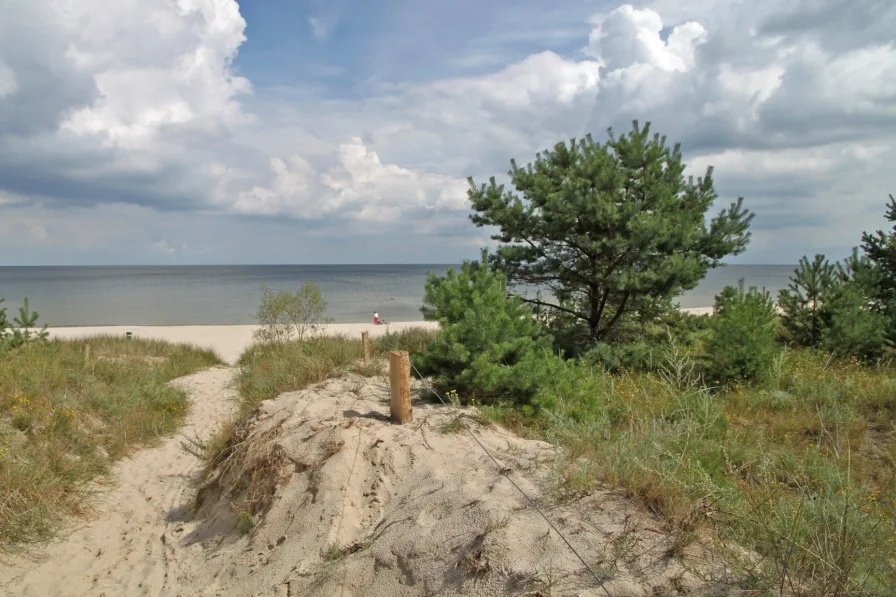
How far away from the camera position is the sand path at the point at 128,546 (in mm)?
5012

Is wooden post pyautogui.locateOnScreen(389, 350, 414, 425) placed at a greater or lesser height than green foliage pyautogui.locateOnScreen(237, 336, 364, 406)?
greater

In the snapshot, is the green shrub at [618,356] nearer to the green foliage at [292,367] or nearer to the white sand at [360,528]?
the green foliage at [292,367]

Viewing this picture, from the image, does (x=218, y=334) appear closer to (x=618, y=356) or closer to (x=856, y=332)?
(x=618, y=356)

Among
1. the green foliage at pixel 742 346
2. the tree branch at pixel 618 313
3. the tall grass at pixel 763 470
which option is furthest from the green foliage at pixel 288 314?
the green foliage at pixel 742 346

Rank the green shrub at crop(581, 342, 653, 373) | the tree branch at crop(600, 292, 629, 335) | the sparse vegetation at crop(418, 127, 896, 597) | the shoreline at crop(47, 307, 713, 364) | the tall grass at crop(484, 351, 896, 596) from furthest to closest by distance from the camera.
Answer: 1. the shoreline at crop(47, 307, 713, 364)
2. the tree branch at crop(600, 292, 629, 335)
3. the green shrub at crop(581, 342, 653, 373)
4. the sparse vegetation at crop(418, 127, 896, 597)
5. the tall grass at crop(484, 351, 896, 596)

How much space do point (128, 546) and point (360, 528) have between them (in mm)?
2910

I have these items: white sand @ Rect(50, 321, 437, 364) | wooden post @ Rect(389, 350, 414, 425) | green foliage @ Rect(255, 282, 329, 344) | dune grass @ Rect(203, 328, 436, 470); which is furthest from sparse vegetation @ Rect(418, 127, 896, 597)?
white sand @ Rect(50, 321, 437, 364)

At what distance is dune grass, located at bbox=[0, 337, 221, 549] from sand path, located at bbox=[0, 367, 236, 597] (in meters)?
0.28

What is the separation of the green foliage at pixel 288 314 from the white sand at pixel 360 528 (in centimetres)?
890

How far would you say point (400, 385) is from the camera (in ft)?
20.1

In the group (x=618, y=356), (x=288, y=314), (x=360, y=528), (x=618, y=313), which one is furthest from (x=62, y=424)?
(x=618, y=313)

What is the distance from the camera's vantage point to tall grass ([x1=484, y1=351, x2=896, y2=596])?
9.45ft

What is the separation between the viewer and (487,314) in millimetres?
7449

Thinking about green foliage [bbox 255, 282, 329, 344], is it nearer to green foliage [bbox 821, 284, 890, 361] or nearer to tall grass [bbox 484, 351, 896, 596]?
tall grass [bbox 484, 351, 896, 596]
